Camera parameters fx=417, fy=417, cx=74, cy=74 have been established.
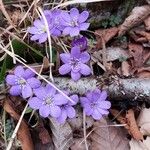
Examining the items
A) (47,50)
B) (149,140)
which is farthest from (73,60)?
Result: (149,140)

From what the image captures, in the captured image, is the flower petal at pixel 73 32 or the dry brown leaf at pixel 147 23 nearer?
the flower petal at pixel 73 32

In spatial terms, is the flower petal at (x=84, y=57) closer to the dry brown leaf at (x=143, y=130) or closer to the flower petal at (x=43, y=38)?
the flower petal at (x=43, y=38)

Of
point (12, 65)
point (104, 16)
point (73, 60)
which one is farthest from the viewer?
point (104, 16)

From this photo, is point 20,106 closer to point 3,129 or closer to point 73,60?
point 3,129

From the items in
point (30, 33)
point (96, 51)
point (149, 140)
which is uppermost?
point (30, 33)

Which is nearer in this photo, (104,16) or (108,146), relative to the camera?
(108,146)

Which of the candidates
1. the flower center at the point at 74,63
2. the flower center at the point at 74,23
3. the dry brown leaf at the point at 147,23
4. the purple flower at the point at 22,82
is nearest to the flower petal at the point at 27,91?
the purple flower at the point at 22,82

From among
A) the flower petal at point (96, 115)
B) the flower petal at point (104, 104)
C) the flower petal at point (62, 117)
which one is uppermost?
the flower petal at point (62, 117)
